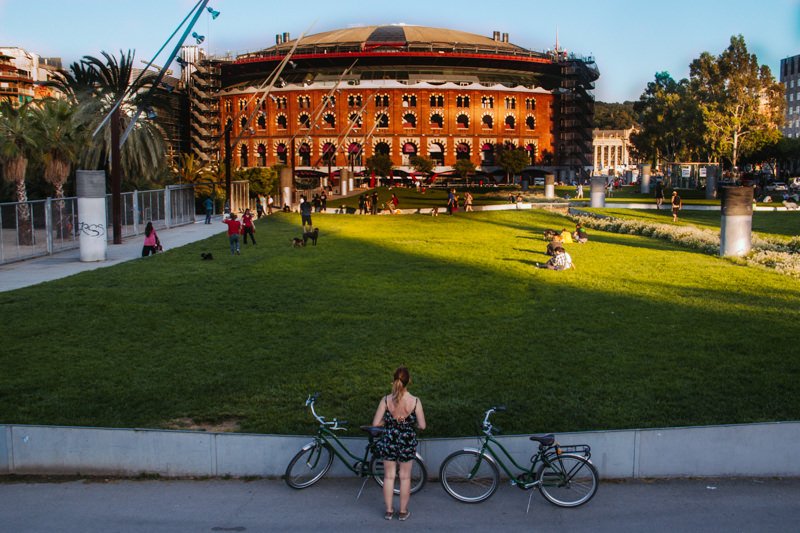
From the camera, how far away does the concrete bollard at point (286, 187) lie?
62.9 meters

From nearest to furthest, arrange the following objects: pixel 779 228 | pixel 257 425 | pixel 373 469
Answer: pixel 373 469
pixel 257 425
pixel 779 228

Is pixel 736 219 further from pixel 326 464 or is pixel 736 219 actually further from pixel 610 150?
pixel 610 150

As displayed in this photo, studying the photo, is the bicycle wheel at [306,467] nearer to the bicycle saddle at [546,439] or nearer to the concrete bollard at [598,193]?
the bicycle saddle at [546,439]

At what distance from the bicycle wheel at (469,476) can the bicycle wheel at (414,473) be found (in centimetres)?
20

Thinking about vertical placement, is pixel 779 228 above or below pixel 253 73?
below

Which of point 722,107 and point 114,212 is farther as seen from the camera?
point 722,107

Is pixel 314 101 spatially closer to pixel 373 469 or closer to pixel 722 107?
pixel 722 107

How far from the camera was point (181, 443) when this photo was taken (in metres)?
9.89

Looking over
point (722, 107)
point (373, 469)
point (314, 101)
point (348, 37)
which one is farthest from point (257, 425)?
point (348, 37)

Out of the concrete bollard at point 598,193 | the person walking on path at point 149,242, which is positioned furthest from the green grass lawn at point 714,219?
the person walking on path at point 149,242

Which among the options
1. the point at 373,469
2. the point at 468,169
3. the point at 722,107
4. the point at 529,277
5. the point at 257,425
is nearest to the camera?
the point at 373,469

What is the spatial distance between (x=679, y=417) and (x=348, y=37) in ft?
394

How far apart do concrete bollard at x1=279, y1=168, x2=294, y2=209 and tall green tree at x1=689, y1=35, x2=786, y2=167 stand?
4068cm

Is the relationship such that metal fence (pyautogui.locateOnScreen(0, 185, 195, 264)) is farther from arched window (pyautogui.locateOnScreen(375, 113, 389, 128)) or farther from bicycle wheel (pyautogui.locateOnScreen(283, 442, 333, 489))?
arched window (pyautogui.locateOnScreen(375, 113, 389, 128))
